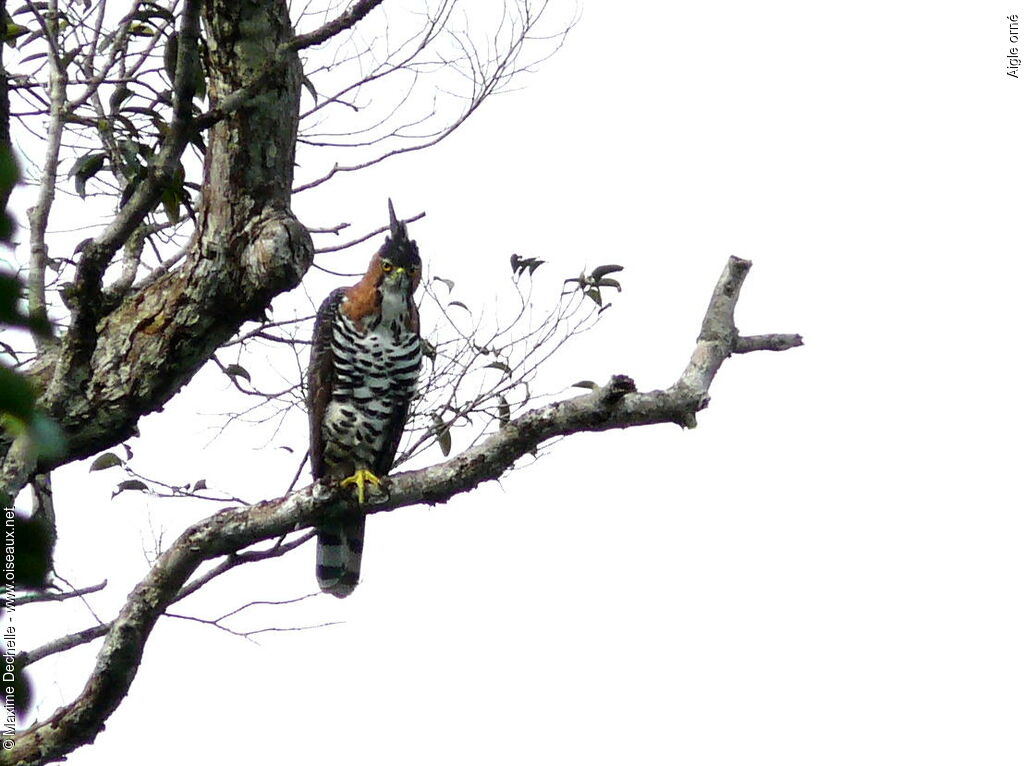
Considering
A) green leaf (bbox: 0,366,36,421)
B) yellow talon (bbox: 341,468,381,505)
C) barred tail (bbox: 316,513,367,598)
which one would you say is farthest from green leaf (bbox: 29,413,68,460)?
barred tail (bbox: 316,513,367,598)

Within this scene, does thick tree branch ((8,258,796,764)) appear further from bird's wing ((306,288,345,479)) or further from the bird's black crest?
the bird's black crest

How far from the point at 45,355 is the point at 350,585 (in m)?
1.71

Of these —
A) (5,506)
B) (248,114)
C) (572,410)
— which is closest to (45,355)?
(248,114)

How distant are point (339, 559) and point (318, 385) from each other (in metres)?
0.71

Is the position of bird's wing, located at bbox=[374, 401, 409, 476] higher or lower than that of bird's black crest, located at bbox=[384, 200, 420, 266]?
lower

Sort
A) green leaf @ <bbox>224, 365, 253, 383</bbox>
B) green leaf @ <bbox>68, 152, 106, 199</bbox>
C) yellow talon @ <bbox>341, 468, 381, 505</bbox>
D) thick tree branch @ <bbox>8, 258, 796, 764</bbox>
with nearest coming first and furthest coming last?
thick tree branch @ <bbox>8, 258, 796, 764</bbox>, yellow talon @ <bbox>341, 468, 381, 505</bbox>, green leaf @ <bbox>68, 152, 106, 199</bbox>, green leaf @ <bbox>224, 365, 253, 383</bbox>

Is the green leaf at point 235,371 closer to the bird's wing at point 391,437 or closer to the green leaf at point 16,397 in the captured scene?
the bird's wing at point 391,437

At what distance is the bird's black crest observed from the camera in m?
5.38

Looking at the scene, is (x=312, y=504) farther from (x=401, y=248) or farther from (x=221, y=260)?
(x=401, y=248)

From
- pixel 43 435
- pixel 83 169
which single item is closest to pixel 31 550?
pixel 43 435

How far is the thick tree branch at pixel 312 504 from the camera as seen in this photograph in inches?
134

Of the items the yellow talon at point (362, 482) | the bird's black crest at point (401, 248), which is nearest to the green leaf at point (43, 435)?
the yellow talon at point (362, 482)

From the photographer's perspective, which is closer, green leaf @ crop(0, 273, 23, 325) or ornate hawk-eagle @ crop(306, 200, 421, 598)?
green leaf @ crop(0, 273, 23, 325)

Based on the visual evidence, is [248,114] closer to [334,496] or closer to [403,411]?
[334,496]
